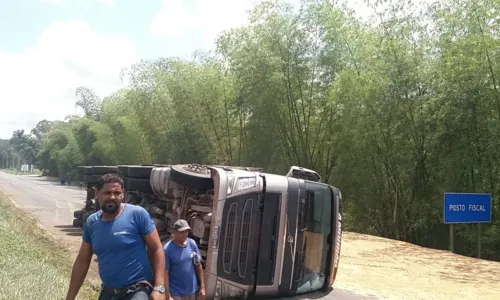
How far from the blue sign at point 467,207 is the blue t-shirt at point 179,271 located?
8530mm

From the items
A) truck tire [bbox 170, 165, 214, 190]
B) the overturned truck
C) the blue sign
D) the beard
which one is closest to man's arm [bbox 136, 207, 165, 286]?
the beard

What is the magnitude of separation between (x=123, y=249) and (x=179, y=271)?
1248 millimetres

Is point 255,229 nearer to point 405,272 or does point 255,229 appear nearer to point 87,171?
point 405,272

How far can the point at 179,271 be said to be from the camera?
4.34m

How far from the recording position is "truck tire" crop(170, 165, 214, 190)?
6.64m

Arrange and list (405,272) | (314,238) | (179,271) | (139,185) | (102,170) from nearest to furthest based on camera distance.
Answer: (179,271) → (314,238) → (139,185) → (405,272) → (102,170)

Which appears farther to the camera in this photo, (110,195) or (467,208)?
(467,208)

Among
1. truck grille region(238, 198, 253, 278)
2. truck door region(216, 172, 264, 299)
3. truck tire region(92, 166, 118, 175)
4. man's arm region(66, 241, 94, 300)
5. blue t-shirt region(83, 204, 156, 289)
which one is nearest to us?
blue t-shirt region(83, 204, 156, 289)

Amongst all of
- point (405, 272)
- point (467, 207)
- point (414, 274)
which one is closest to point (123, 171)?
point (405, 272)

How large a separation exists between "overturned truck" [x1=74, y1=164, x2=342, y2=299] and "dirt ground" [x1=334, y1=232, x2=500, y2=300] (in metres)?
1.63

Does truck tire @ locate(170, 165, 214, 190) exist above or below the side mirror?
below

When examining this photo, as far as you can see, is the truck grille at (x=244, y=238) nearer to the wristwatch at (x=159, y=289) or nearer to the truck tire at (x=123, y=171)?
the wristwatch at (x=159, y=289)

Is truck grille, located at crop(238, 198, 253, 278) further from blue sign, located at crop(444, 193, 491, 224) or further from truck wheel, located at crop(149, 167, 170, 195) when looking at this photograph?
blue sign, located at crop(444, 193, 491, 224)

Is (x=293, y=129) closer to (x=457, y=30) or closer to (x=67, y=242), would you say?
(x=457, y=30)
